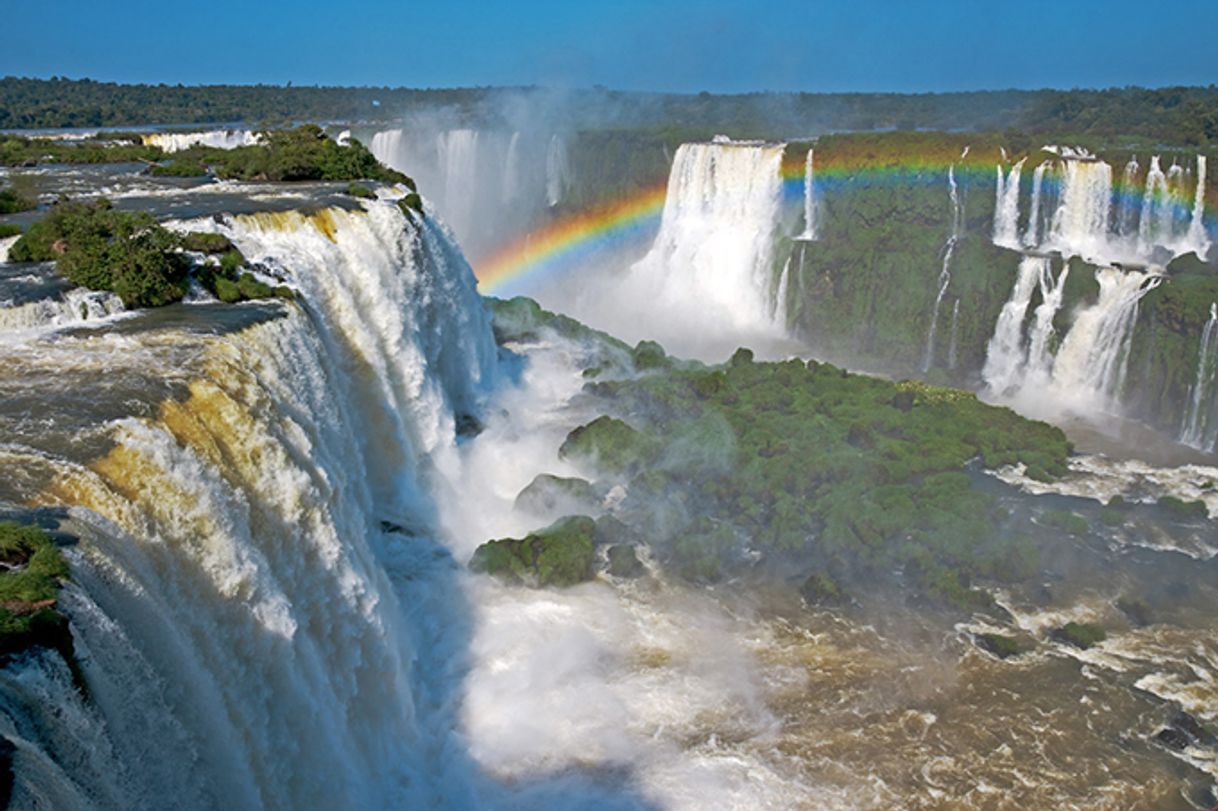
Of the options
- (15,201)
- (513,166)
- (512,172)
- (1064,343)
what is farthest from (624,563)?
(513,166)

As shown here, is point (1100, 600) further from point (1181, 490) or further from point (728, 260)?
point (728, 260)

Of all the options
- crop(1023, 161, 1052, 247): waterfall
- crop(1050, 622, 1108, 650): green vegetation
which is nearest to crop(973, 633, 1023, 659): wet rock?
crop(1050, 622, 1108, 650): green vegetation

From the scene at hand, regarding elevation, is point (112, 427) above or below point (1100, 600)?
above

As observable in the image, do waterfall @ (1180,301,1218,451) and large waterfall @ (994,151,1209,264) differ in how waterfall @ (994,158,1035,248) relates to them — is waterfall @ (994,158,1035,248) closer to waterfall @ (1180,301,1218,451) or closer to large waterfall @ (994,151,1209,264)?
large waterfall @ (994,151,1209,264)

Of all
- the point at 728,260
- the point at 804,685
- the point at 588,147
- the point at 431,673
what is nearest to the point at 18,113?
the point at 588,147

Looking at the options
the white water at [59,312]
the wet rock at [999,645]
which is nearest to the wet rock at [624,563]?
the wet rock at [999,645]

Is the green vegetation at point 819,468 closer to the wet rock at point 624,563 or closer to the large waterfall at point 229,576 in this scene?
the wet rock at point 624,563

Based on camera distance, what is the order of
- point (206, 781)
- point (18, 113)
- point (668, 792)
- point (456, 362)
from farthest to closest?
point (18, 113)
point (456, 362)
point (668, 792)
point (206, 781)
